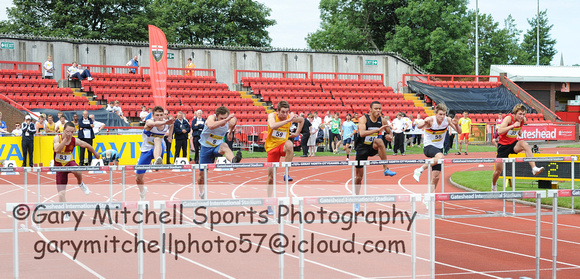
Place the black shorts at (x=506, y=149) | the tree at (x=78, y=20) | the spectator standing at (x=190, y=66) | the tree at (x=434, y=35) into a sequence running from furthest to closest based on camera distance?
the tree at (x=434, y=35) < the tree at (x=78, y=20) < the spectator standing at (x=190, y=66) < the black shorts at (x=506, y=149)

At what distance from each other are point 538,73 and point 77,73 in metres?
30.6

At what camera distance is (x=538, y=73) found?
44.8m

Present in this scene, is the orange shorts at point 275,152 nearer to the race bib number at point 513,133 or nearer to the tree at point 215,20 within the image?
the race bib number at point 513,133

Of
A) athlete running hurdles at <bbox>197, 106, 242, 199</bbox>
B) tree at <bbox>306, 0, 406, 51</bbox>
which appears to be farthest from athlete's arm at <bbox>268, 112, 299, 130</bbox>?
tree at <bbox>306, 0, 406, 51</bbox>

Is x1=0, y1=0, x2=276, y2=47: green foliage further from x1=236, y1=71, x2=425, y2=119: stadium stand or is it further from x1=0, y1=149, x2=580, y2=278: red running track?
x1=0, y1=149, x2=580, y2=278: red running track

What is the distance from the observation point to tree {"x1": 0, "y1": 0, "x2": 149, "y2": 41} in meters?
50.0

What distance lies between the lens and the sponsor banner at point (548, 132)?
33.7m

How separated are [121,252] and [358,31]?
54.6m

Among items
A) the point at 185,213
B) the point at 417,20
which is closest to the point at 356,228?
the point at 185,213

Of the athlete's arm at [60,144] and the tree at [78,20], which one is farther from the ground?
the tree at [78,20]

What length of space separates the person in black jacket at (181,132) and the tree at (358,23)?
41.3m

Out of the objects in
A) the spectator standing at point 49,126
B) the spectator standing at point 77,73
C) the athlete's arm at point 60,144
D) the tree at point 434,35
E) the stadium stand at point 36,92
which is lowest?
the athlete's arm at point 60,144

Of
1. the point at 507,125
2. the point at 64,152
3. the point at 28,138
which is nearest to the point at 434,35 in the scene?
the point at 28,138

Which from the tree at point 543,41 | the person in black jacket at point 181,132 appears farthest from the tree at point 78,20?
the tree at point 543,41
